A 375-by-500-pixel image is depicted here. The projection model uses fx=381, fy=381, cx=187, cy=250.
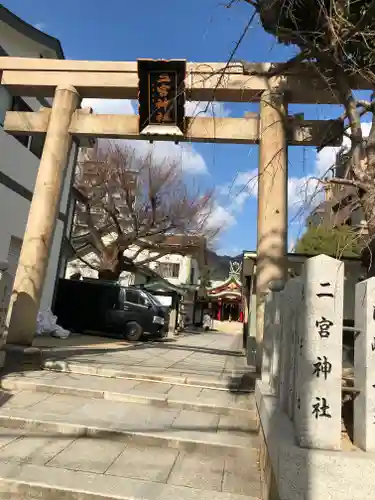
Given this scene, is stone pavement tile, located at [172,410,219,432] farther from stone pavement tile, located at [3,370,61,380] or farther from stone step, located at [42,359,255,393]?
stone pavement tile, located at [3,370,61,380]

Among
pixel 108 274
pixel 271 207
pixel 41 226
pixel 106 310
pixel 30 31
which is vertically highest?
pixel 30 31

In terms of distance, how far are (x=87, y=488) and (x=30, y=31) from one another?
11353 mm

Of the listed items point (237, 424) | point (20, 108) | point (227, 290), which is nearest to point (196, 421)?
point (237, 424)

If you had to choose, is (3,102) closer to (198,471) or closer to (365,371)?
(198,471)

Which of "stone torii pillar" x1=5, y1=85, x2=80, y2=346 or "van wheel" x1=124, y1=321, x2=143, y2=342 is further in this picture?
"van wheel" x1=124, y1=321, x2=143, y2=342

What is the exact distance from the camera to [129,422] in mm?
4531

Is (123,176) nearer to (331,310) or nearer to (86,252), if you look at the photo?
(86,252)

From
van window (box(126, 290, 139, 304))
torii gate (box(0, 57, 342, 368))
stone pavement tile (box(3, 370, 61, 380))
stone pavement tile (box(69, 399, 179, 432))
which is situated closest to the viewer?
stone pavement tile (box(69, 399, 179, 432))

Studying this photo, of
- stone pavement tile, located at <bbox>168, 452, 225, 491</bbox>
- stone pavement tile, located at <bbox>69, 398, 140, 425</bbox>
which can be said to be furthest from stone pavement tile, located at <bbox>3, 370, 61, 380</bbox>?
stone pavement tile, located at <bbox>168, 452, 225, 491</bbox>

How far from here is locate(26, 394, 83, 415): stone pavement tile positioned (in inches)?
187

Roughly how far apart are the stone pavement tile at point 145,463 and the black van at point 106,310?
10.5m

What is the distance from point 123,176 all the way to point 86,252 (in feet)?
38.2

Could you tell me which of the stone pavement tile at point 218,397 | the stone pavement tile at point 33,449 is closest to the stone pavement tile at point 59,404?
the stone pavement tile at point 33,449

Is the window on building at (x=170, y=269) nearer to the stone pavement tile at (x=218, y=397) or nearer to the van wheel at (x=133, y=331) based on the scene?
the van wheel at (x=133, y=331)
